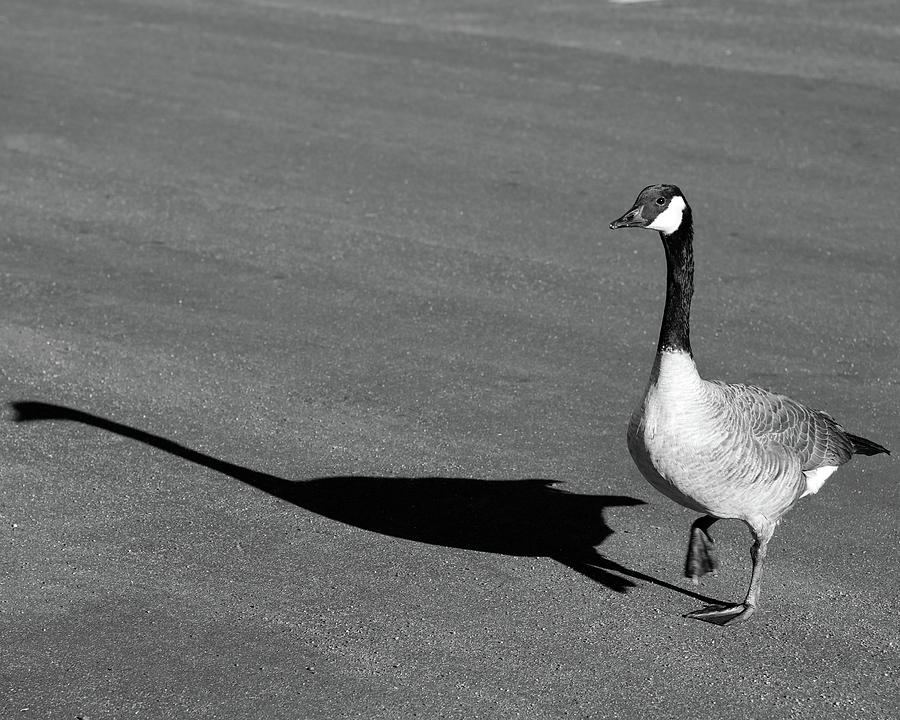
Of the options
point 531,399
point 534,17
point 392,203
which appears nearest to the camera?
point 531,399

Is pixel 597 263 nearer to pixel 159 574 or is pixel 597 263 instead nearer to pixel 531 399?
pixel 531 399

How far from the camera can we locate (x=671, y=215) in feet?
18.0

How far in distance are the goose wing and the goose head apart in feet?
2.52

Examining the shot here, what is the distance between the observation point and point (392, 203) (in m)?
10.9

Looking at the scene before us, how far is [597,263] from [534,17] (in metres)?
8.02

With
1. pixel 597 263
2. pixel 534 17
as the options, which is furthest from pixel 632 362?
pixel 534 17

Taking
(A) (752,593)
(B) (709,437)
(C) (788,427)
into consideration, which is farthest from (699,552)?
(B) (709,437)

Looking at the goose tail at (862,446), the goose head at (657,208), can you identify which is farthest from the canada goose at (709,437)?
the goose tail at (862,446)

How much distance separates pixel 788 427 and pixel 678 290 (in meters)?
0.76

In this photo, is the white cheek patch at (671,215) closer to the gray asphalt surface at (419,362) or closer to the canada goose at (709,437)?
the canada goose at (709,437)

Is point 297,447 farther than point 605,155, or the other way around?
point 605,155

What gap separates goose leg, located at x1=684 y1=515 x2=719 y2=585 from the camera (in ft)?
19.3

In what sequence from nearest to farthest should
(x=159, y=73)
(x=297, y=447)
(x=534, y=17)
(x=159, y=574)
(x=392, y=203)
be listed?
1. (x=159, y=574)
2. (x=297, y=447)
3. (x=392, y=203)
4. (x=159, y=73)
5. (x=534, y=17)

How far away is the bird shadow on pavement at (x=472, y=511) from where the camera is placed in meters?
6.20
